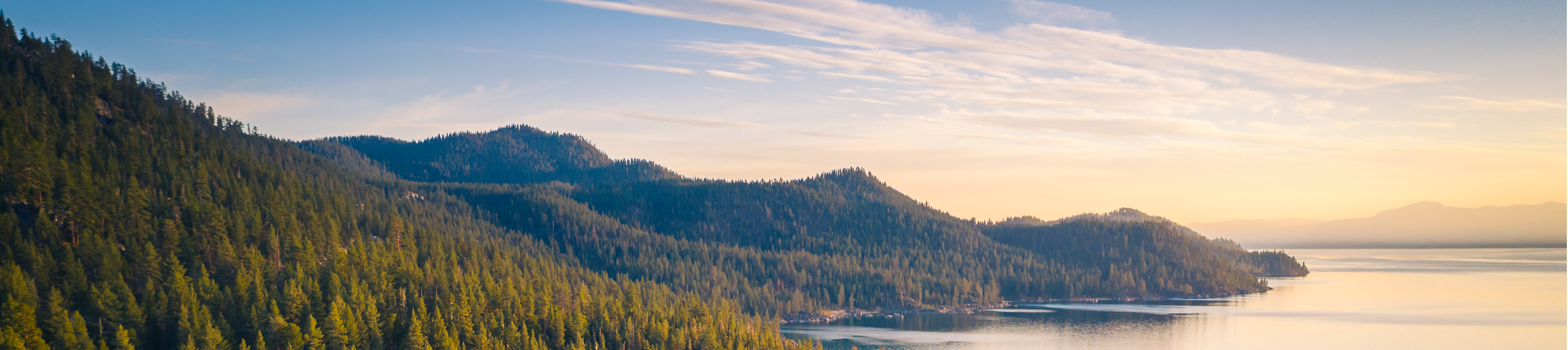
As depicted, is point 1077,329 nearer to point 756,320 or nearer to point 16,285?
point 756,320

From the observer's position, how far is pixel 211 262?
12656 cm

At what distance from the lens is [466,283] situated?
136375 mm

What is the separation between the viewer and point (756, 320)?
582 ft

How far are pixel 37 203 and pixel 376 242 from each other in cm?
4544

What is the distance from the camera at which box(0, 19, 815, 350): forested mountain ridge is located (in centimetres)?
10544

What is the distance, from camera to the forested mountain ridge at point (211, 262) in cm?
10544

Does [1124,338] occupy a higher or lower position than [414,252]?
lower

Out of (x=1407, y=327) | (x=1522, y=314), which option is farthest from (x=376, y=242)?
(x=1522, y=314)

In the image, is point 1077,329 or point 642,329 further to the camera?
point 1077,329

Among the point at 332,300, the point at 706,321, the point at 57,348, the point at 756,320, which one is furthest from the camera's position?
the point at 756,320

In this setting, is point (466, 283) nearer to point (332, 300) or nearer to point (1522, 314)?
point (332, 300)

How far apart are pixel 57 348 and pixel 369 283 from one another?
40633 millimetres

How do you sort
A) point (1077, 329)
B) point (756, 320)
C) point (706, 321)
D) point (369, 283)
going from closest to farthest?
1. point (369, 283)
2. point (706, 321)
3. point (756, 320)
4. point (1077, 329)

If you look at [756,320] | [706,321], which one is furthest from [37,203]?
[756,320]
